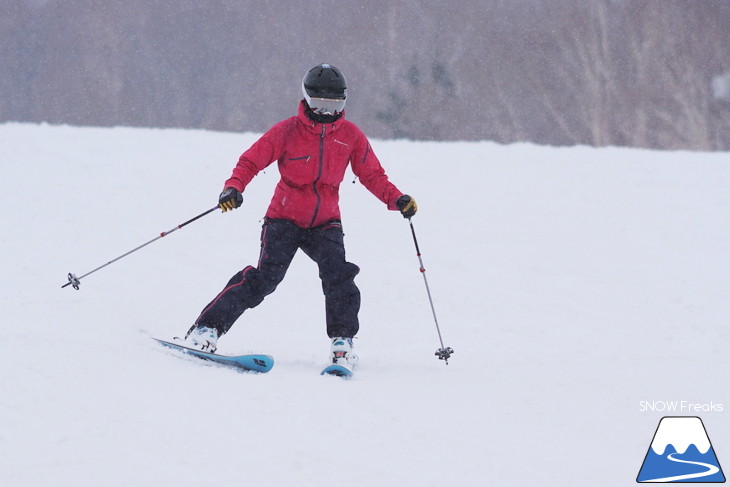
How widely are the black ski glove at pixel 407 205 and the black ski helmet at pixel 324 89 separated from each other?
676 mm

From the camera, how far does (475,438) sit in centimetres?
307

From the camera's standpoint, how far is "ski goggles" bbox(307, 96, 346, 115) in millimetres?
4203

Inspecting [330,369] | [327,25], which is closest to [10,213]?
[330,369]

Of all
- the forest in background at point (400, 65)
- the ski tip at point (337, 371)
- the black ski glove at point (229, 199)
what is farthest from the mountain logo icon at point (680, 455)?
the forest in background at point (400, 65)

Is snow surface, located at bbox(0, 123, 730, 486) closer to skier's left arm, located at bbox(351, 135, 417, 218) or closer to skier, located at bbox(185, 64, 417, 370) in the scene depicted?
skier, located at bbox(185, 64, 417, 370)

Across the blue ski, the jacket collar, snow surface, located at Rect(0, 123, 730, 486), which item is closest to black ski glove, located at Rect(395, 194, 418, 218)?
the jacket collar

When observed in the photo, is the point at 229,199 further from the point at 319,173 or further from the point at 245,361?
the point at 245,361

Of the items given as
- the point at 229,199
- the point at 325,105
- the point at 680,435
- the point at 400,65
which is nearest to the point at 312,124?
the point at 325,105

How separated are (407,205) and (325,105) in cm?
77

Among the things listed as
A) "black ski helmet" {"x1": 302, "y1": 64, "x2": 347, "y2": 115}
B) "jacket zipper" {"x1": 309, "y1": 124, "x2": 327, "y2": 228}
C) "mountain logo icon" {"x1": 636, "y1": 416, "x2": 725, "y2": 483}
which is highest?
"black ski helmet" {"x1": 302, "y1": 64, "x2": 347, "y2": 115}

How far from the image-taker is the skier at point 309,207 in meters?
4.23

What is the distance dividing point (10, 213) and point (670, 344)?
6672 mm

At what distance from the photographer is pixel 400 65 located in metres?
36.2

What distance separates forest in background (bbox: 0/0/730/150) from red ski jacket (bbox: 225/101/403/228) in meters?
28.6
